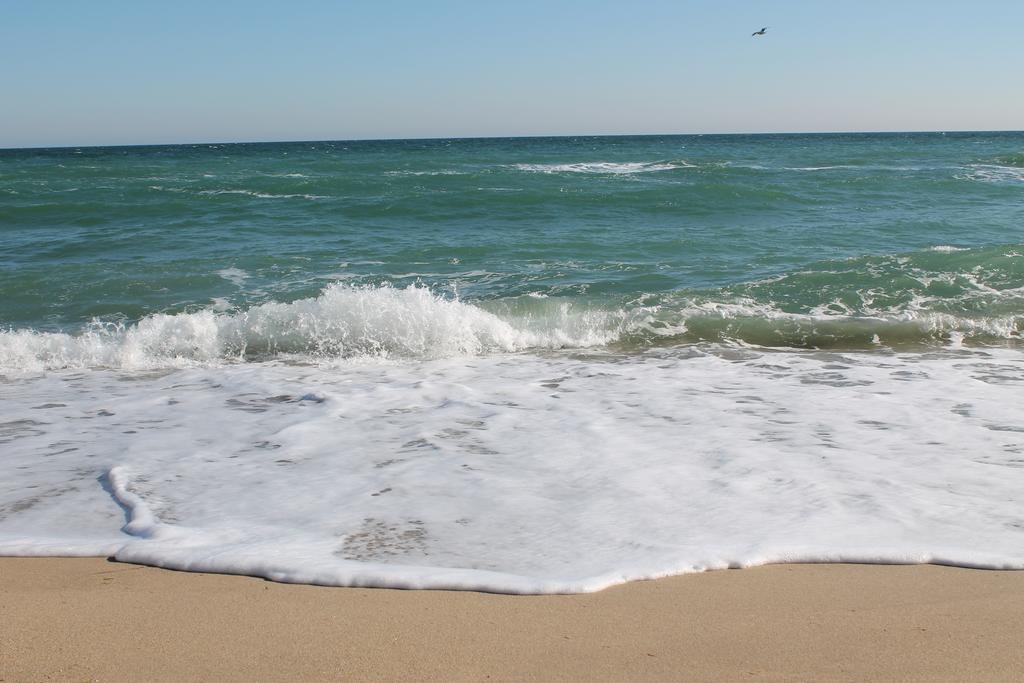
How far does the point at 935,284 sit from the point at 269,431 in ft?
24.7

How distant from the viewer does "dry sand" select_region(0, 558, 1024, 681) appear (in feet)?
8.07

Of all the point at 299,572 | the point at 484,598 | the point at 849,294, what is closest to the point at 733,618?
the point at 484,598

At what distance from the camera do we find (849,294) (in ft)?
29.7

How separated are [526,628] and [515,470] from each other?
1.58 m

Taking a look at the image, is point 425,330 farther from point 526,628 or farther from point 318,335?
point 526,628

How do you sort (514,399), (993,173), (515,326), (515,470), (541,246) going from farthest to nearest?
(993,173), (541,246), (515,326), (514,399), (515,470)

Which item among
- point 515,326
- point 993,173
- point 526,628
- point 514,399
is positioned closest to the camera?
point 526,628

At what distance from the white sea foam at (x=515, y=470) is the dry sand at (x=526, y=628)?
0.15 m

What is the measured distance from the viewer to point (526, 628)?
269 centimetres

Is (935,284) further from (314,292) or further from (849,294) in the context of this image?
(314,292)

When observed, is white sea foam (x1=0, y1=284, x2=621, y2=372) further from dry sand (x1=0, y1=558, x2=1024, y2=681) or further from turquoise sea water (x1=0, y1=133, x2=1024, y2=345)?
dry sand (x1=0, y1=558, x2=1024, y2=681)

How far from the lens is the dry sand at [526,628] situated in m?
2.46

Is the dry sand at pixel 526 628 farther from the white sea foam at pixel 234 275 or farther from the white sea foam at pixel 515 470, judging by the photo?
the white sea foam at pixel 234 275

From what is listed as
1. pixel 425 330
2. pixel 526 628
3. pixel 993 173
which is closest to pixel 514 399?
pixel 425 330
